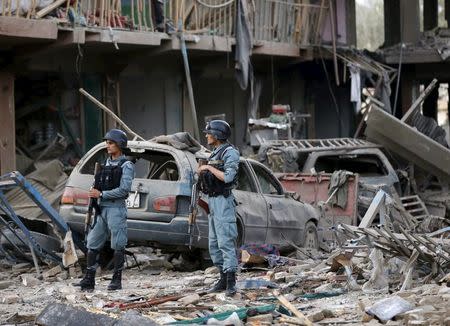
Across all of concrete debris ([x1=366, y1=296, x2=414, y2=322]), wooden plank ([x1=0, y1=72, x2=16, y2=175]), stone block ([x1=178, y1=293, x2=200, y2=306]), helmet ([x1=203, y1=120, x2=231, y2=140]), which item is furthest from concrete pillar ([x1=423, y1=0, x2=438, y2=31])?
concrete debris ([x1=366, y1=296, x2=414, y2=322])

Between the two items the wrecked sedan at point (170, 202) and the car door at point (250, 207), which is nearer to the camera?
the wrecked sedan at point (170, 202)

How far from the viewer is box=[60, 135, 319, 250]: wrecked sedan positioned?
1120 centimetres

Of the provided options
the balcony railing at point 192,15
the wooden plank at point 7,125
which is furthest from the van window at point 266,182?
the wooden plank at point 7,125

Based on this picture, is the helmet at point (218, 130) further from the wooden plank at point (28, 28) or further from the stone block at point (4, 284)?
the wooden plank at point (28, 28)

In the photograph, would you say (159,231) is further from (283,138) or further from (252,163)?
(283,138)

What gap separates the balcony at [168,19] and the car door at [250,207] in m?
4.06

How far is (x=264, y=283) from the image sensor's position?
32.3 feet

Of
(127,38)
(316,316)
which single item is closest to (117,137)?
(316,316)

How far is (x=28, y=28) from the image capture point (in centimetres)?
1423

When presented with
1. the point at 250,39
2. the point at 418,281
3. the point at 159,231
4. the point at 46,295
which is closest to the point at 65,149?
the point at 250,39

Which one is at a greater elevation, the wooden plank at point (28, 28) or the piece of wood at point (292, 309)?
the wooden plank at point (28, 28)

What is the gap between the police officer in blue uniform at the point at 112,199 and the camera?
32.0 feet

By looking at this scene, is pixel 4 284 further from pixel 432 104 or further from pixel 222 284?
pixel 432 104

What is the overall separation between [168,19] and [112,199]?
806 centimetres
